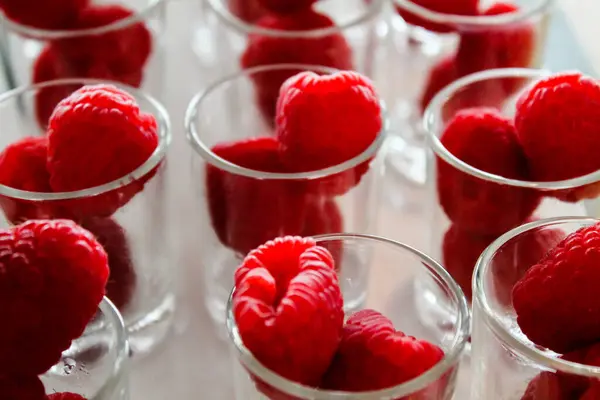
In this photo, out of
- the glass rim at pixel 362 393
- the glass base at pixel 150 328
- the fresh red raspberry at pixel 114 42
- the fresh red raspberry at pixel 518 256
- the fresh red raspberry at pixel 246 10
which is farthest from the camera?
the fresh red raspberry at pixel 246 10

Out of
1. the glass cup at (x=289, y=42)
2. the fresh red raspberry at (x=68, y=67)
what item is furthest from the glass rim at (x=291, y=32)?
the fresh red raspberry at (x=68, y=67)

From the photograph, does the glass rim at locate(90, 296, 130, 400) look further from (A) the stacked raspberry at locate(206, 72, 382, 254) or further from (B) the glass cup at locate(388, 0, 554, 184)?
(B) the glass cup at locate(388, 0, 554, 184)

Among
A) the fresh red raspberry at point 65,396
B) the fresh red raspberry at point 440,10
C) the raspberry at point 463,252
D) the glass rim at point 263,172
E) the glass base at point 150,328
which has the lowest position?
the glass base at point 150,328

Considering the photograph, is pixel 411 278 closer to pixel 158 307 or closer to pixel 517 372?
pixel 517 372

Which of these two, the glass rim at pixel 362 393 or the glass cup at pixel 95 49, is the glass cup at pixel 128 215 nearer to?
the glass cup at pixel 95 49

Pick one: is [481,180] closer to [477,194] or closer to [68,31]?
[477,194]

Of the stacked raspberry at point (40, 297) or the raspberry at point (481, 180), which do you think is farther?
the raspberry at point (481, 180)

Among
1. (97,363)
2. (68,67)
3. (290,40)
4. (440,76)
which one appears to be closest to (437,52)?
(440,76)

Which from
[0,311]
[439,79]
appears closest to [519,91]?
[439,79]

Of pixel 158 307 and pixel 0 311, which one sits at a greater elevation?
pixel 0 311
